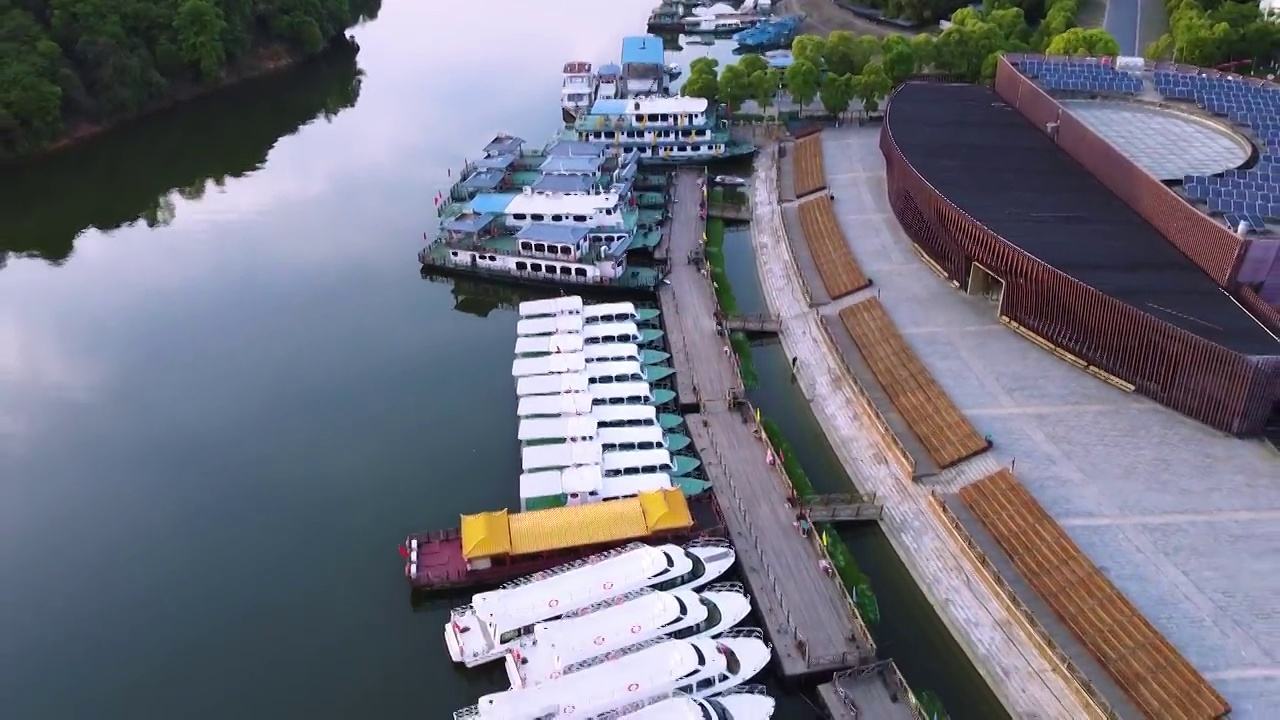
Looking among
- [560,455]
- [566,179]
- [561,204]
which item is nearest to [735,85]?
[566,179]

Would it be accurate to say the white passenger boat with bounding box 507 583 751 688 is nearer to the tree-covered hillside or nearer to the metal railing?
the metal railing

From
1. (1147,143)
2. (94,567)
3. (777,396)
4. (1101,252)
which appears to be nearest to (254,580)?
(94,567)

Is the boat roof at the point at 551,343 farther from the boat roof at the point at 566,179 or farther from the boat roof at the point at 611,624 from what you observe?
the boat roof at the point at 611,624

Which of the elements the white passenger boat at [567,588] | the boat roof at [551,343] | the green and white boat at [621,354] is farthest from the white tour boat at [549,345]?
the white passenger boat at [567,588]

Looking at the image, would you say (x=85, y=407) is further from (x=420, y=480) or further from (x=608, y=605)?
(x=608, y=605)

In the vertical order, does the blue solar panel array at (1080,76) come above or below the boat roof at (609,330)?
above

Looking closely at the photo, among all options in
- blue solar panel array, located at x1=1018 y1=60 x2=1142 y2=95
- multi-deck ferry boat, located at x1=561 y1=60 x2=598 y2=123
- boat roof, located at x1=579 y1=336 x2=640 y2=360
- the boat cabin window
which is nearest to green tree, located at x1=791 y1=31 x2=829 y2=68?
multi-deck ferry boat, located at x1=561 y1=60 x2=598 y2=123
